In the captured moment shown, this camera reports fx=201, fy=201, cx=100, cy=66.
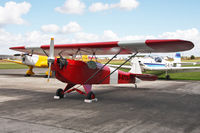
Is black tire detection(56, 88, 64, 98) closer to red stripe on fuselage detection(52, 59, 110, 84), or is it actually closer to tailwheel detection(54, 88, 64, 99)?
tailwheel detection(54, 88, 64, 99)

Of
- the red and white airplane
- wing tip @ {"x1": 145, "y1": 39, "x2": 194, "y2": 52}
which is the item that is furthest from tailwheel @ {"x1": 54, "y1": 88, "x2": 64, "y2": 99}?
wing tip @ {"x1": 145, "y1": 39, "x2": 194, "y2": 52}

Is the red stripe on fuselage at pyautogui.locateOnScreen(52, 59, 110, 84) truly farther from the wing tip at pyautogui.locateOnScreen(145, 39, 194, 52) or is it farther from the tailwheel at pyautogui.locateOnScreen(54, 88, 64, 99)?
the wing tip at pyautogui.locateOnScreen(145, 39, 194, 52)

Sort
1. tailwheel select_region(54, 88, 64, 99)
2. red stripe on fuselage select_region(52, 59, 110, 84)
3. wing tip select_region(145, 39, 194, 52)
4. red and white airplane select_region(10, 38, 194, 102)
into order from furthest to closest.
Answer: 1. tailwheel select_region(54, 88, 64, 99)
2. red stripe on fuselage select_region(52, 59, 110, 84)
3. red and white airplane select_region(10, 38, 194, 102)
4. wing tip select_region(145, 39, 194, 52)

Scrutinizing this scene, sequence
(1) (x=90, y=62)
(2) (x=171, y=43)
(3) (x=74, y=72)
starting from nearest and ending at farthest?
(2) (x=171, y=43) → (3) (x=74, y=72) → (1) (x=90, y=62)

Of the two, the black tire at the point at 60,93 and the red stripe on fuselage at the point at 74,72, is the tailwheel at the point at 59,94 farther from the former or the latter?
the red stripe on fuselage at the point at 74,72

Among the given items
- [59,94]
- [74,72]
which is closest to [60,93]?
[59,94]

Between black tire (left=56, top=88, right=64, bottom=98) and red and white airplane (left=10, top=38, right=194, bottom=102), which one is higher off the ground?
red and white airplane (left=10, top=38, right=194, bottom=102)

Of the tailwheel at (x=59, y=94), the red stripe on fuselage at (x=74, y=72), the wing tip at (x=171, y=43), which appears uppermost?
the wing tip at (x=171, y=43)

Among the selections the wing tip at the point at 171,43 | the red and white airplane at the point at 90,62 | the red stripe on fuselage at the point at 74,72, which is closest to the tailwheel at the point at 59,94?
the red and white airplane at the point at 90,62

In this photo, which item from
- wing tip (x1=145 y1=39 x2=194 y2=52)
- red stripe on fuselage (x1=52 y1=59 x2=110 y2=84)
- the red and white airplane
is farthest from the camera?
red stripe on fuselage (x1=52 y1=59 x2=110 y2=84)

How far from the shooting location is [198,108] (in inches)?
261

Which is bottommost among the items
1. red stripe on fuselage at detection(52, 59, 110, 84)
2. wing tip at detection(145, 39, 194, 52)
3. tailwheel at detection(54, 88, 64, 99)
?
tailwheel at detection(54, 88, 64, 99)

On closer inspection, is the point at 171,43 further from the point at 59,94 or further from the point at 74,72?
the point at 59,94

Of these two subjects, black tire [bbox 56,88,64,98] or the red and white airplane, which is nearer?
the red and white airplane
